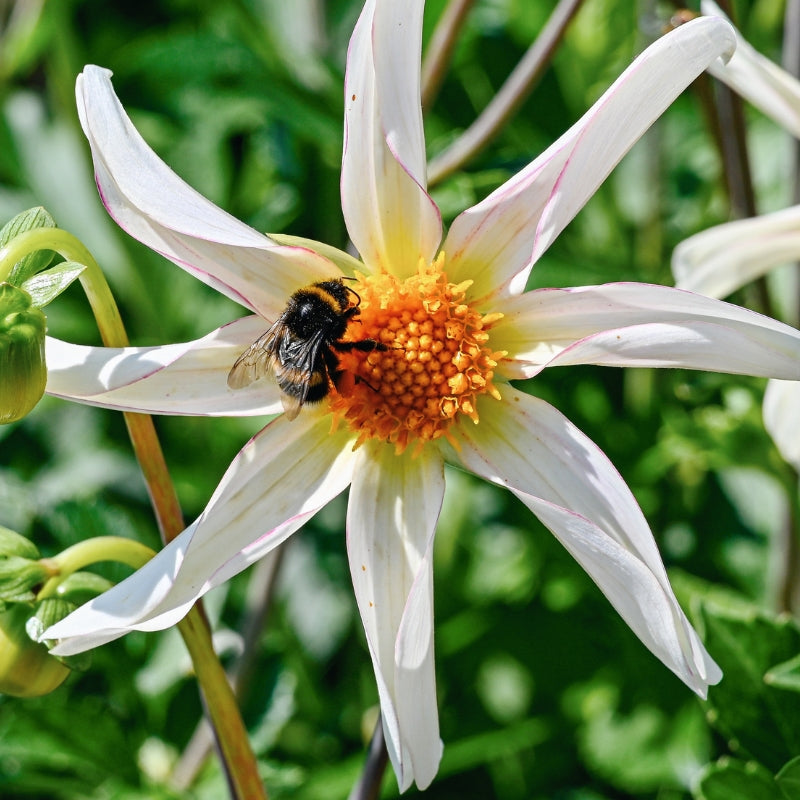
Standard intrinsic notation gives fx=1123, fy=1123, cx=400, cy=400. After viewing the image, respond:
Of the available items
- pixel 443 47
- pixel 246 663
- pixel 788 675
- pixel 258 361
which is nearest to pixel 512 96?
pixel 443 47

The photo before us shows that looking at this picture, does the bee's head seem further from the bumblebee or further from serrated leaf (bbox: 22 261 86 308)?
serrated leaf (bbox: 22 261 86 308)

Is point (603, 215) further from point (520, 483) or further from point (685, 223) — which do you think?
point (520, 483)

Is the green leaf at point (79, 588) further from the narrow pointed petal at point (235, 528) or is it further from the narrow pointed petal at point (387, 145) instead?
the narrow pointed petal at point (387, 145)

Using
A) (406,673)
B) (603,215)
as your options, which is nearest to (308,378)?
(406,673)

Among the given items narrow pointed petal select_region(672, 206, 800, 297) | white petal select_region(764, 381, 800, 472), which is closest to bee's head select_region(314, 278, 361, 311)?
narrow pointed petal select_region(672, 206, 800, 297)

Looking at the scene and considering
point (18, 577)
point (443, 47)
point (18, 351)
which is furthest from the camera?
point (443, 47)

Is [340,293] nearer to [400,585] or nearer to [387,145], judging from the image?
[387,145]
